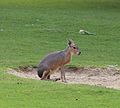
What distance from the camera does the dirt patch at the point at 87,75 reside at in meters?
16.7

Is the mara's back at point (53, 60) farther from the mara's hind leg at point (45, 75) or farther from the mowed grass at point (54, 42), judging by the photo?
the mowed grass at point (54, 42)

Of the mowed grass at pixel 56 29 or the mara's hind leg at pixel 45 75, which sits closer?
the mara's hind leg at pixel 45 75

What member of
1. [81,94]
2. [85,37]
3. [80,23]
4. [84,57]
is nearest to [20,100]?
[81,94]

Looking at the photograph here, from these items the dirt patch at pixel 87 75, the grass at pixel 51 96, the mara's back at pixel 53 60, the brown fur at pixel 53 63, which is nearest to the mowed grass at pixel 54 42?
the grass at pixel 51 96

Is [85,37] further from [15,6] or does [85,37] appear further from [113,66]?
[15,6]

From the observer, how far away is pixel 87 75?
1784 cm

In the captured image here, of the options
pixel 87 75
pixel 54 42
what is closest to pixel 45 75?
pixel 87 75

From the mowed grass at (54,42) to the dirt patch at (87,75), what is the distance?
0.56 metres

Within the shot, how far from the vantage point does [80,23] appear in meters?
32.6

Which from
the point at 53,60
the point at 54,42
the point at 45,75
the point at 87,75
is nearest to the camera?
the point at 45,75

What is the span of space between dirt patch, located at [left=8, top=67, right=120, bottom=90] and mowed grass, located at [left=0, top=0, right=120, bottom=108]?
1.82 feet

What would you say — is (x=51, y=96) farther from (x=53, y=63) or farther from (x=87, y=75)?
(x=87, y=75)

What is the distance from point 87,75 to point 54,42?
7933 millimetres

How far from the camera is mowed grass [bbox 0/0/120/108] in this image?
12.1 m
